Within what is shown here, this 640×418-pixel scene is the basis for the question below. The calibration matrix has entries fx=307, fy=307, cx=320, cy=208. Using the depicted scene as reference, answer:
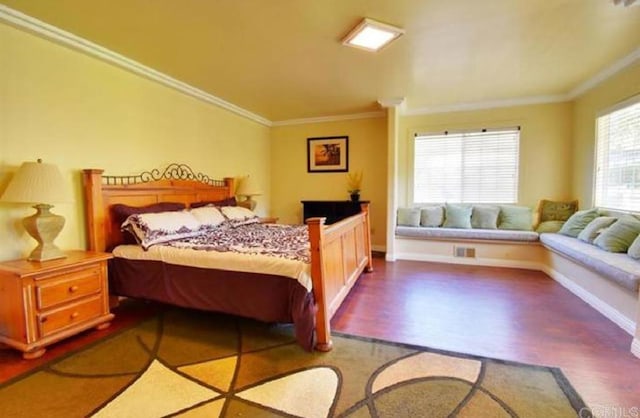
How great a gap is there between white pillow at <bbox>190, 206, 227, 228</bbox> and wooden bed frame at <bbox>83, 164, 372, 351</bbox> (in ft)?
1.24

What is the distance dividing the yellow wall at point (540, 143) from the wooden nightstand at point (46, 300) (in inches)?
207

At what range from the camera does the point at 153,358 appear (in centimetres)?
209

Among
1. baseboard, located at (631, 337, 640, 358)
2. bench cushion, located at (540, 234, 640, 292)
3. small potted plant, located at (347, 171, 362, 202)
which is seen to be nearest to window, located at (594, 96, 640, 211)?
bench cushion, located at (540, 234, 640, 292)

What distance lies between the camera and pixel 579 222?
12.5 feet

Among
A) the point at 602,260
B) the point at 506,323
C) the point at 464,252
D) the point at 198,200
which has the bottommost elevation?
the point at 506,323

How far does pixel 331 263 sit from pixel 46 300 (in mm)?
2039

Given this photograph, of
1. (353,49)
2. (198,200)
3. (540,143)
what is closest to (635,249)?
(540,143)

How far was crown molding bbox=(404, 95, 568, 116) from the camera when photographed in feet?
14.7

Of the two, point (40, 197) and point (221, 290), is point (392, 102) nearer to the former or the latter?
point (221, 290)

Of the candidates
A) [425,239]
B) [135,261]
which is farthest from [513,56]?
[135,261]

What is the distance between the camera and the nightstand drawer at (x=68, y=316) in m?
2.13

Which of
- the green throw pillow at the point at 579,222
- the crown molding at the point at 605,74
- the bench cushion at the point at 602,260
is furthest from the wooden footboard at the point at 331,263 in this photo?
the crown molding at the point at 605,74

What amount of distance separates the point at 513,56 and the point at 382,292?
2.73 metres

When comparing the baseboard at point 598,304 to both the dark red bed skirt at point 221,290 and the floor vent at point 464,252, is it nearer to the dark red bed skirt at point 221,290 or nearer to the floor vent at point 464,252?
the floor vent at point 464,252
